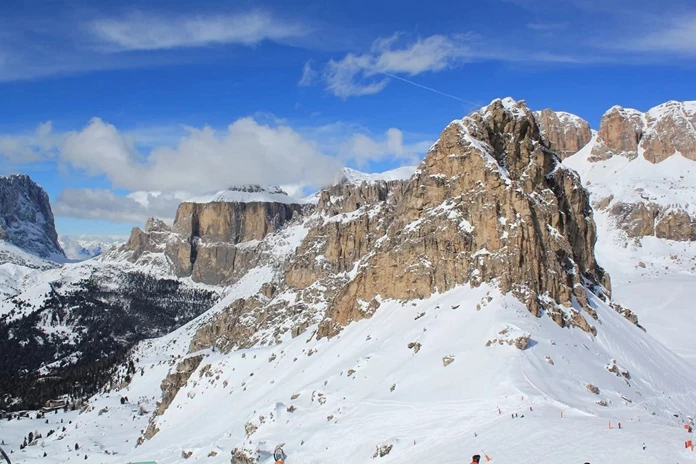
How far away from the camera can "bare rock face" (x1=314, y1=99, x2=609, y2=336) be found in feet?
230

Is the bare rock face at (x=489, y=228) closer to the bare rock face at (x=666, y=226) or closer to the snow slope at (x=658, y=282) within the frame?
the snow slope at (x=658, y=282)

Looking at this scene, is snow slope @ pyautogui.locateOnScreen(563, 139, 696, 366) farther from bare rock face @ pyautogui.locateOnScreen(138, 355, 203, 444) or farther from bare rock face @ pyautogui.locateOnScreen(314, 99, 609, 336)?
bare rock face @ pyautogui.locateOnScreen(138, 355, 203, 444)

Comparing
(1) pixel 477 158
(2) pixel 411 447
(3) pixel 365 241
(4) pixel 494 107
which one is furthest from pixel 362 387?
(3) pixel 365 241

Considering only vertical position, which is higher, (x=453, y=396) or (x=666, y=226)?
(x=666, y=226)

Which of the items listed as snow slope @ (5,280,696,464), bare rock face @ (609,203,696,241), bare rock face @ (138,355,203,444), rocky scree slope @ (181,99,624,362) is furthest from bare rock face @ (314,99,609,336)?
bare rock face @ (609,203,696,241)

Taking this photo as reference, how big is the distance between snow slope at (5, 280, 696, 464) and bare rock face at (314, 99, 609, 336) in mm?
3063

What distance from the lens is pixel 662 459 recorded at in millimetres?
31047

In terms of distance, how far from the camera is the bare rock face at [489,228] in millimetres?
70062

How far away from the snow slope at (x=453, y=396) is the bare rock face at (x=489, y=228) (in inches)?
121

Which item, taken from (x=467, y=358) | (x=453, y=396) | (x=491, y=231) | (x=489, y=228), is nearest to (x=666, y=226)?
(x=489, y=228)

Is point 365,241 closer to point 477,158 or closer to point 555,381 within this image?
point 477,158

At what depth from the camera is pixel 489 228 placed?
74000mm

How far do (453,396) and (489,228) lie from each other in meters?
27.3

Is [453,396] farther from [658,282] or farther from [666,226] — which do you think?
[666,226]
